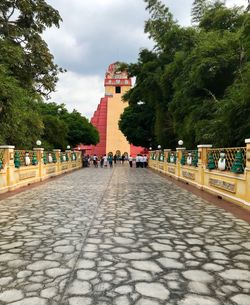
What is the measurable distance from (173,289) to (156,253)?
115cm

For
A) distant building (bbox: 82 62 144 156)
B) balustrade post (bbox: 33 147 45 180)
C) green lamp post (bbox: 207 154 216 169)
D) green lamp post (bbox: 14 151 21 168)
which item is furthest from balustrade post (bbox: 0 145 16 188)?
distant building (bbox: 82 62 144 156)

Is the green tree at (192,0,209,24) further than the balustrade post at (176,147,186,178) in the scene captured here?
Yes

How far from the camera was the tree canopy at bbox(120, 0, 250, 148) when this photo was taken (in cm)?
1272

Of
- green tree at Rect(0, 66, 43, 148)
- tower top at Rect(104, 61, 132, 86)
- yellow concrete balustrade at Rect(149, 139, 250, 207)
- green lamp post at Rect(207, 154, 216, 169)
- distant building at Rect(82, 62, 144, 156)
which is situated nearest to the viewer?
yellow concrete balustrade at Rect(149, 139, 250, 207)

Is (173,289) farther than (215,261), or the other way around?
(215,261)

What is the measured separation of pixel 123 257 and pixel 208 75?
13617 millimetres

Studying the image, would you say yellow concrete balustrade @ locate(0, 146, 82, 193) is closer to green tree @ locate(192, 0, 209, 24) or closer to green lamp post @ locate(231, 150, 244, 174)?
green lamp post @ locate(231, 150, 244, 174)

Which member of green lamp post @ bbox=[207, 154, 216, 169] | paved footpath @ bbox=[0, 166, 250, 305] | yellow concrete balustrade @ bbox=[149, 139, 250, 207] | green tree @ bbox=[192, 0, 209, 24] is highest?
green tree @ bbox=[192, 0, 209, 24]

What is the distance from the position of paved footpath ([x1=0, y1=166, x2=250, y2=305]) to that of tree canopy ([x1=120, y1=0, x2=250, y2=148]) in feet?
→ 20.6

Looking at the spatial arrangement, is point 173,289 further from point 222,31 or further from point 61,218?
point 222,31

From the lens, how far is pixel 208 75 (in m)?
16.0

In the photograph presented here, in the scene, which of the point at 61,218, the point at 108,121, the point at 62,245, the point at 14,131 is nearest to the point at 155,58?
the point at 14,131

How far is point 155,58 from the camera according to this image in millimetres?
28203

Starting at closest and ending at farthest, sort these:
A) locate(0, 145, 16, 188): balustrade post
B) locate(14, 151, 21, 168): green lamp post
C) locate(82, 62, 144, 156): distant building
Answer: locate(0, 145, 16, 188): balustrade post, locate(14, 151, 21, 168): green lamp post, locate(82, 62, 144, 156): distant building
